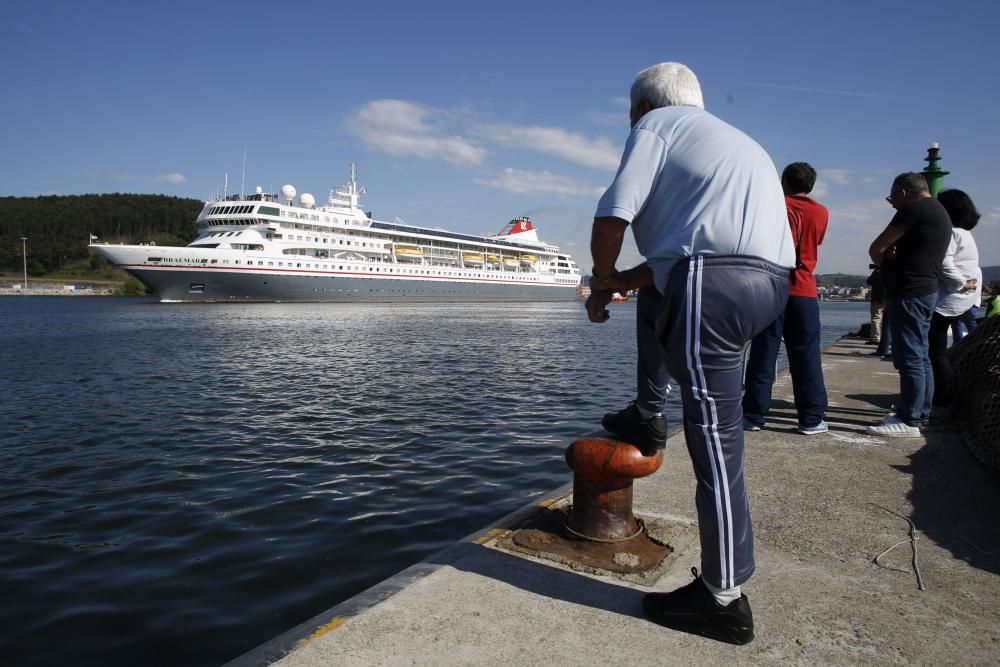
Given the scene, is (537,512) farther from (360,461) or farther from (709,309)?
(360,461)

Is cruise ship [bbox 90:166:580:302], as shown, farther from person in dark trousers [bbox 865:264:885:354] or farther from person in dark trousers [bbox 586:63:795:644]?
person in dark trousers [bbox 586:63:795:644]

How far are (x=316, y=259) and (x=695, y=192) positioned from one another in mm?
49672

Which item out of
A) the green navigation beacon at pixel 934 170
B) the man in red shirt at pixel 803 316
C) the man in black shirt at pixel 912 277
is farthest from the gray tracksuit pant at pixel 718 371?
the green navigation beacon at pixel 934 170

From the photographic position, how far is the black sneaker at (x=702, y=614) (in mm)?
1758

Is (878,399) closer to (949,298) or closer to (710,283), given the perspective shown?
(949,298)

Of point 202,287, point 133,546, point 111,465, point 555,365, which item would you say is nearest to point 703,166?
point 133,546

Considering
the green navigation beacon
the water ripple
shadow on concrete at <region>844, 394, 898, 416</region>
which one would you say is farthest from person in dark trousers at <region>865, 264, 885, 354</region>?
shadow on concrete at <region>844, 394, 898, 416</region>

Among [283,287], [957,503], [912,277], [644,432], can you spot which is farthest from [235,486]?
[283,287]

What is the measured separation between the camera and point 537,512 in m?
2.77

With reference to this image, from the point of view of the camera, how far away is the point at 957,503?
9.16ft

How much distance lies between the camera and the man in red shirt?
4145 millimetres

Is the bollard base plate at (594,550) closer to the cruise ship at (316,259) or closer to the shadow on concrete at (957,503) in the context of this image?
the shadow on concrete at (957,503)

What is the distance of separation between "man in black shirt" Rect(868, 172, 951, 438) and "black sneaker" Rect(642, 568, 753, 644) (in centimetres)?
297

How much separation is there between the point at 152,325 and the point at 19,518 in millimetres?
23516
